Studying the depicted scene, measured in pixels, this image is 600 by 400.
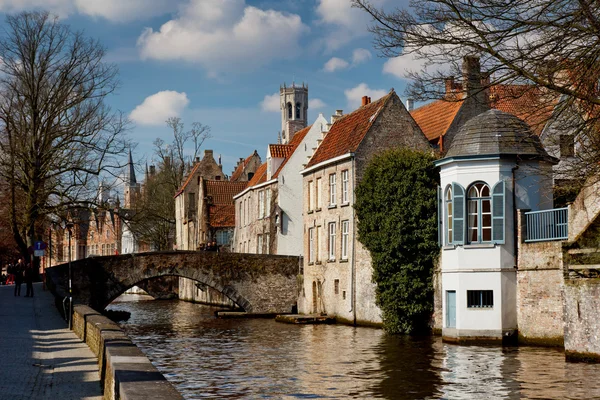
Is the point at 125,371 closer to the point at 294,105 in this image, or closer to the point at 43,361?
the point at 43,361

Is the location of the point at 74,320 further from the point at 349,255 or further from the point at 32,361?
the point at 349,255

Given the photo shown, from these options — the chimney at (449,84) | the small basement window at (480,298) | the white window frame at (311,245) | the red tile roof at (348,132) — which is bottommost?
the small basement window at (480,298)

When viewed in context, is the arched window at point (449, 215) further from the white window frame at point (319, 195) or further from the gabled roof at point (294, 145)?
the gabled roof at point (294, 145)

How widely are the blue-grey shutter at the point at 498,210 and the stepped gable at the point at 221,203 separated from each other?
34.8m

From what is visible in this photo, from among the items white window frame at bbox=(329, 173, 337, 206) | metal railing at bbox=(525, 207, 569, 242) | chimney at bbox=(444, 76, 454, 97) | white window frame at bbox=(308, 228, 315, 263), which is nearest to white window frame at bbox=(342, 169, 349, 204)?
white window frame at bbox=(329, 173, 337, 206)

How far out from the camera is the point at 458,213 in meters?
27.3

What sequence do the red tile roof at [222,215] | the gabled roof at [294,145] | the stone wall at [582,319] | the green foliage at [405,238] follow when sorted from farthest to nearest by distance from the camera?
the red tile roof at [222,215] → the gabled roof at [294,145] → the green foliage at [405,238] → the stone wall at [582,319]

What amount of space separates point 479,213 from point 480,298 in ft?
8.40

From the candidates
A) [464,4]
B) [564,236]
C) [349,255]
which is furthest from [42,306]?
[464,4]

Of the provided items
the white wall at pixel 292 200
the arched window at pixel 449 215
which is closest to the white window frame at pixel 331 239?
the white wall at pixel 292 200

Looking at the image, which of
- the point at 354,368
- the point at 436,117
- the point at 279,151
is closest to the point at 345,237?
the point at 436,117

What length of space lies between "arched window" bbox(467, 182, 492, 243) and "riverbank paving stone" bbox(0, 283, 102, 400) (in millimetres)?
12241

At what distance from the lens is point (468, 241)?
89.4 ft

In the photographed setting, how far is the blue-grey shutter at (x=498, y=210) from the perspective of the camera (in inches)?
1049
